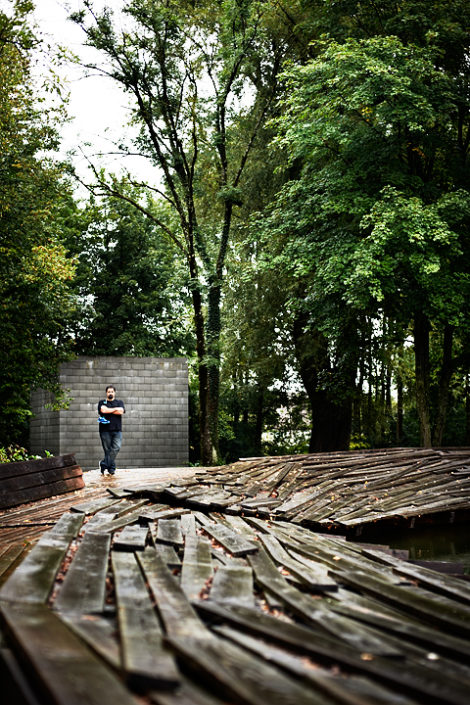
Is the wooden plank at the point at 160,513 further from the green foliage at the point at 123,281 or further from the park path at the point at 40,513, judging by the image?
the green foliage at the point at 123,281

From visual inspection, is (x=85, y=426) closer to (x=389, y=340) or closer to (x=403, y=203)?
(x=389, y=340)

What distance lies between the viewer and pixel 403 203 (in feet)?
35.5

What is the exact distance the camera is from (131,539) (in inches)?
176

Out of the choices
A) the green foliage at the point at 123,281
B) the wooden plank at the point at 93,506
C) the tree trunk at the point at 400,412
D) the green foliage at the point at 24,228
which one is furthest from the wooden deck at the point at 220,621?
the green foliage at the point at 123,281

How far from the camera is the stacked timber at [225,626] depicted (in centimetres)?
191

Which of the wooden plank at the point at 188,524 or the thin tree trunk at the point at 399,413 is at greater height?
the thin tree trunk at the point at 399,413

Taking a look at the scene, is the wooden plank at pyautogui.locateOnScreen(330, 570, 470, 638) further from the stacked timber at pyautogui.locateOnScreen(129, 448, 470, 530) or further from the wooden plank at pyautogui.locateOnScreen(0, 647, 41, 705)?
the stacked timber at pyautogui.locateOnScreen(129, 448, 470, 530)

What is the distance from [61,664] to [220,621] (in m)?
0.99

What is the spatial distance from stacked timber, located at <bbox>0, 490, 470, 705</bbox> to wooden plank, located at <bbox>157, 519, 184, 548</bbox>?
16 mm

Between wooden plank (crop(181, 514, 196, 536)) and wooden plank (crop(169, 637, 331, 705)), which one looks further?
wooden plank (crop(181, 514, 196, 536))

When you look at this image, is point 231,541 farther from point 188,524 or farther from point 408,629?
point 408,629

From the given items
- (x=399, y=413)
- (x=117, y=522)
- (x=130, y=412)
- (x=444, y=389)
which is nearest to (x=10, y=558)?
(x=117, y=522)

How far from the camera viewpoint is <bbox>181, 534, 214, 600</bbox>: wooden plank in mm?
3346

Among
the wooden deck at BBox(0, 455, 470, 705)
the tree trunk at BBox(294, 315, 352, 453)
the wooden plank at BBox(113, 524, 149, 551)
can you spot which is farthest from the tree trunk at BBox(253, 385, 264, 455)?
the wooden plank at BBox(113, 524, 149, 551)
